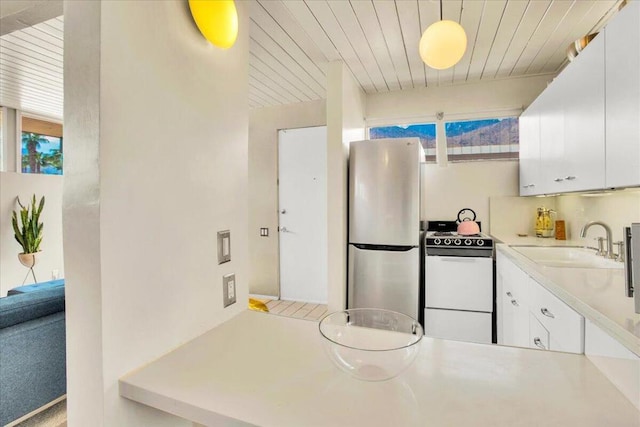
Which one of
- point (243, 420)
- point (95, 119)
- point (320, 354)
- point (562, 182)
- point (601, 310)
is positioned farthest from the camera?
point (562, 182)

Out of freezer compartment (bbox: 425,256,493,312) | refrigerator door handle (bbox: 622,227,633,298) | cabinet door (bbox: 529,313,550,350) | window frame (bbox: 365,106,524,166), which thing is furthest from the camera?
window frame (bbox: 365,106,524,166)

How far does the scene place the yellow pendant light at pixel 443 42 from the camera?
1.67 metres

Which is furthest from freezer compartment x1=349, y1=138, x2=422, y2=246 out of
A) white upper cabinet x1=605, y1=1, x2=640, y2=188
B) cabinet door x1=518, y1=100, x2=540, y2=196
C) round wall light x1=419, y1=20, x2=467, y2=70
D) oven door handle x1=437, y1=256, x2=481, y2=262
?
white upper cabinet x1=605, y1=1, x2=640, y2=188

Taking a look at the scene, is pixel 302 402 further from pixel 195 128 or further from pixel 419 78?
pixel 419 78

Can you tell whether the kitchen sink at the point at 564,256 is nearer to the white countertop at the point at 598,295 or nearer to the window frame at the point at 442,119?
the white countertop at the point at 598,295

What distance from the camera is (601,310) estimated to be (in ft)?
3.35

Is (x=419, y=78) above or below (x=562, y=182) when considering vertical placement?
above

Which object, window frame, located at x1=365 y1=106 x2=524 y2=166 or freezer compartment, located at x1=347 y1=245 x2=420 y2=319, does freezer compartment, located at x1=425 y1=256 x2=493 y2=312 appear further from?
window frame, located at x1=365 y1=106 x2=524 y2=166

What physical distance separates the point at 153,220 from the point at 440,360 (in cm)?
88

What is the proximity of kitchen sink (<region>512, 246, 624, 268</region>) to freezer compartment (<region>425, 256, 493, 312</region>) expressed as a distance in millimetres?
380

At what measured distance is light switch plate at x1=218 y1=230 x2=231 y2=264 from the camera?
44.9 inches

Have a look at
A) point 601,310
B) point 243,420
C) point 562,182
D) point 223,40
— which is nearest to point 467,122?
point 562,182

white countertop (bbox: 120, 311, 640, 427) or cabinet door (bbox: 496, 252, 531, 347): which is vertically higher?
white countertop (bbox: 120, 311, 640, 427)

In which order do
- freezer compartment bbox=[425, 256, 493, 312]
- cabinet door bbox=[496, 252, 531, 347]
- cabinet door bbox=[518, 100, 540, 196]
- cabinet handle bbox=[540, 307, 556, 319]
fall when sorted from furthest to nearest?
freezer compartment bbox=[425, 256, 493, 312] < cabinet door bbox=[518, 100, 540, 196] < cabinet door bbox=[496, 252, 531, 347] < cabinet handle bbox=[540, 307, 556, 319]
